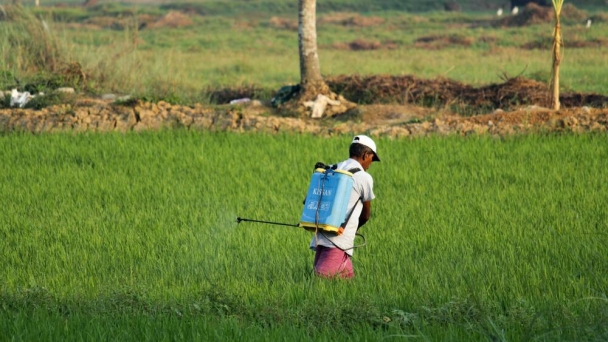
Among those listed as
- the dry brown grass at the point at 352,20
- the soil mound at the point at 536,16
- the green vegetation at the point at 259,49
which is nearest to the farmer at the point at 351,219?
the green vegetation at the point at 259,49

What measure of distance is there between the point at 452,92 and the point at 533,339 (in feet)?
40.6

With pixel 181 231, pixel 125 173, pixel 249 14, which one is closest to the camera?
pixel 181 231

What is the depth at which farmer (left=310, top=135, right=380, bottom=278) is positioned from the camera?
254 inches

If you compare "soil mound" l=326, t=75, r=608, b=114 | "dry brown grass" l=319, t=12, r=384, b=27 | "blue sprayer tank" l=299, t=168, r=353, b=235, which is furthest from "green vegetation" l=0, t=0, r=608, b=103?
"blue sprayer tank" l=299, t=168, r=353, b=235

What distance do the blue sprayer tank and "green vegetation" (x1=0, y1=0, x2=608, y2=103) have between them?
350 inches

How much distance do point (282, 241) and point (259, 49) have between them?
2820 centimetres

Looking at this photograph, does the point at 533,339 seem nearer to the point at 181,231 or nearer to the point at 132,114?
the point at 181,231

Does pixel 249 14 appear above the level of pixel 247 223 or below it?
below

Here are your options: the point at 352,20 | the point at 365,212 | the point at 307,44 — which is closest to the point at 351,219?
the point at 365,212

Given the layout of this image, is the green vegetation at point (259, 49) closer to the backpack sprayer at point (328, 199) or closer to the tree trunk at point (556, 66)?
the tree trunk at point (556, 66)

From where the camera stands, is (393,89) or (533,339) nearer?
(533,339)

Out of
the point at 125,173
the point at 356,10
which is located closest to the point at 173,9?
the point at 356,10

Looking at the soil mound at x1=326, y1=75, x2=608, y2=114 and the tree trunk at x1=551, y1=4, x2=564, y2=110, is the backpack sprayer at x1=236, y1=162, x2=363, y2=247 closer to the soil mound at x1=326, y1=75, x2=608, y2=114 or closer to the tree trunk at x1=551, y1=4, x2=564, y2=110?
the tree trunk at x1=551, y1=4, x2=564, y2=110

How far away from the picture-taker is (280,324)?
5.84 metres
